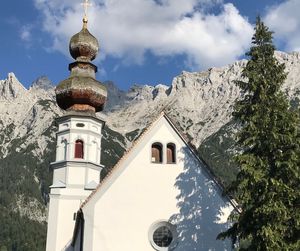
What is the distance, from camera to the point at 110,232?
69.5ft

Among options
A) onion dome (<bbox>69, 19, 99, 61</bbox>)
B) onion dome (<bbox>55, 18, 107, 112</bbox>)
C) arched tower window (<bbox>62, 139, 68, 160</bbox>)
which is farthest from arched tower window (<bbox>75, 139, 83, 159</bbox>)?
onion dome (<bbox>69, 19, 99, 61</bbox>)

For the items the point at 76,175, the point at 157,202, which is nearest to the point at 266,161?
the point at 157,202

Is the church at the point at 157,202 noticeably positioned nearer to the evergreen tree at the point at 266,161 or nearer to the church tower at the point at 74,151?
the evergreen tree at the point at 266,161

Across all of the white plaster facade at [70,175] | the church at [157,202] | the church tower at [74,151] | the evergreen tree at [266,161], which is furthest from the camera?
the church tower at [74,151]

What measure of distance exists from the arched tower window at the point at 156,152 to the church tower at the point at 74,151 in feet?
28.1

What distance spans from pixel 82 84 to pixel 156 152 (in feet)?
36.4

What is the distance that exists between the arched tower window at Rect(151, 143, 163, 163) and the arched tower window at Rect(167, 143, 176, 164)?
14.7 inches

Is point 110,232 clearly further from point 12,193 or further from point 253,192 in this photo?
point 12,193

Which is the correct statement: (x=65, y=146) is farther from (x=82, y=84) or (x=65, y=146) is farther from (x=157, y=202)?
(x=157, y=202)

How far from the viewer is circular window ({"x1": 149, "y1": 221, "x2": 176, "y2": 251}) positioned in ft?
70.4

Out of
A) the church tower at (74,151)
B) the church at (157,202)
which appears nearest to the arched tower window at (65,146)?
the church tower at (74,151)

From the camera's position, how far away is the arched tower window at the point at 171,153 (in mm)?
22641

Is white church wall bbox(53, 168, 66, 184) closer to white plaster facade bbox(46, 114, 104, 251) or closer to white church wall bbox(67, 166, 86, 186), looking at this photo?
white plaster facade bbox(46, 114, 104, 251)

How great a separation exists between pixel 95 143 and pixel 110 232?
11.3 metres
